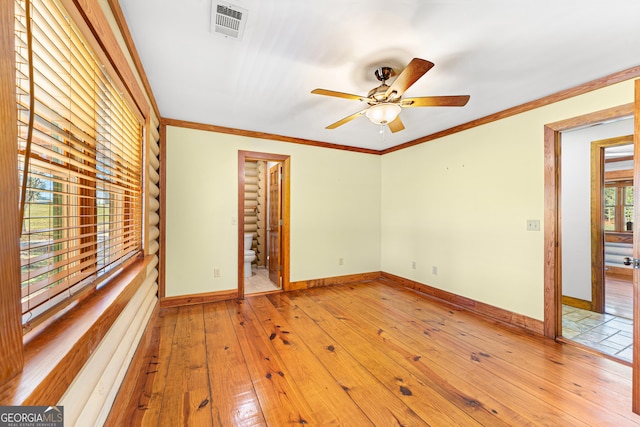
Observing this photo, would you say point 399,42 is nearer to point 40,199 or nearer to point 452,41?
point 452,41

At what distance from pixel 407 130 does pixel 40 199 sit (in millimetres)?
3735

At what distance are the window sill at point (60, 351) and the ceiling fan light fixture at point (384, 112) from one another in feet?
7.33

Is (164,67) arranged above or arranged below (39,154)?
above

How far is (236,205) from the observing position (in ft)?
12.1

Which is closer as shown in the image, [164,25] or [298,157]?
[164,25]

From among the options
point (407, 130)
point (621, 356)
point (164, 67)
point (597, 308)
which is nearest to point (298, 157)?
point (407, 130)

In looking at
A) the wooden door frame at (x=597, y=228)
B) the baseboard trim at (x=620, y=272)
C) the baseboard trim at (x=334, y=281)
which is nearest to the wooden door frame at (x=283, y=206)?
the baseboard trim at (x=334, y=281)

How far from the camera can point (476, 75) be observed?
221 centimetres

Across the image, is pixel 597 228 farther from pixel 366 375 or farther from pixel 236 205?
pixel 236 205

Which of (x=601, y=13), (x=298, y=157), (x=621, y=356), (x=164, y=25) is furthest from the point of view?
(x=298, y=157)

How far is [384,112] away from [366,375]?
7.00 ft

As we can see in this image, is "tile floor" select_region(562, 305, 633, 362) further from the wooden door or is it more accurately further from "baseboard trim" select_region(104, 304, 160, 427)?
"baseboard trim" select_region(104, 304, 160, 427)

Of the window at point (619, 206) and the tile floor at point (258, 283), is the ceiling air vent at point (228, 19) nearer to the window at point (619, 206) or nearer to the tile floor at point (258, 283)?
the tile floor at point (258, 283)

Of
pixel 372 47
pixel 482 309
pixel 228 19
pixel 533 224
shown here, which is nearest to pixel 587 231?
pixel 533 224
